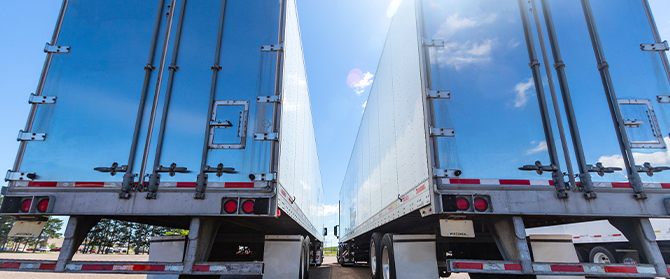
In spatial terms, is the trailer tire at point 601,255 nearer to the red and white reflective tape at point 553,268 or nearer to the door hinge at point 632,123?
the red and white reflective tape at point 553,268

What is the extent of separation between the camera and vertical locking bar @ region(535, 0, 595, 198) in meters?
3.54

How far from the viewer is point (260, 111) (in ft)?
13.0

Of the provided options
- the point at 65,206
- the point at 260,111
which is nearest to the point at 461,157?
the point at 260,111

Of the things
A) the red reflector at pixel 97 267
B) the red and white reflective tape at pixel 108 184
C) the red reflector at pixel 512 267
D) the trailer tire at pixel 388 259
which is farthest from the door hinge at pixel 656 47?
the red reflector at pixel 97 267

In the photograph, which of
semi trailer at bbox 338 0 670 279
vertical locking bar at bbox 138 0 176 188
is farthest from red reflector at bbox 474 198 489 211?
vertical locking bar at bbox 138 0 176 188

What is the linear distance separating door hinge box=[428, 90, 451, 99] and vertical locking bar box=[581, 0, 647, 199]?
1.78m

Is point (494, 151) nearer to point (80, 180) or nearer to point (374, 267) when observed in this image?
point (374, 267)

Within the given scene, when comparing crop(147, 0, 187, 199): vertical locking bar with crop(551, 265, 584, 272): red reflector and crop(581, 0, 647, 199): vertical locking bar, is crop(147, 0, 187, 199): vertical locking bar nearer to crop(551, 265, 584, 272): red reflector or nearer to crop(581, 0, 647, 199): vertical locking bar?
crop(551, 265, 584, 272): red reflector

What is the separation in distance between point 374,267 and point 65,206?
5.03 m

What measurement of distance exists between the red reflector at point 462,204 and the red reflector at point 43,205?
427 centimetres

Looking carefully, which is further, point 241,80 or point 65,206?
point 241,80

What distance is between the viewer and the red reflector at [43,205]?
361 cm

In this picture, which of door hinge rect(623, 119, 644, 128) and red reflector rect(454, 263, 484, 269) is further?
door hinge rect(623, 119, 644, 128)

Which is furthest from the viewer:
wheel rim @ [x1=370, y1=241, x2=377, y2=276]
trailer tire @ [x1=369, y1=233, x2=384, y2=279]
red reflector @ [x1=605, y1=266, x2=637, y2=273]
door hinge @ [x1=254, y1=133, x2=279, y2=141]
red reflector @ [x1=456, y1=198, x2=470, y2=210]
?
wheel rim @ [x1=370, y1=241, x2=377, y2=276]
